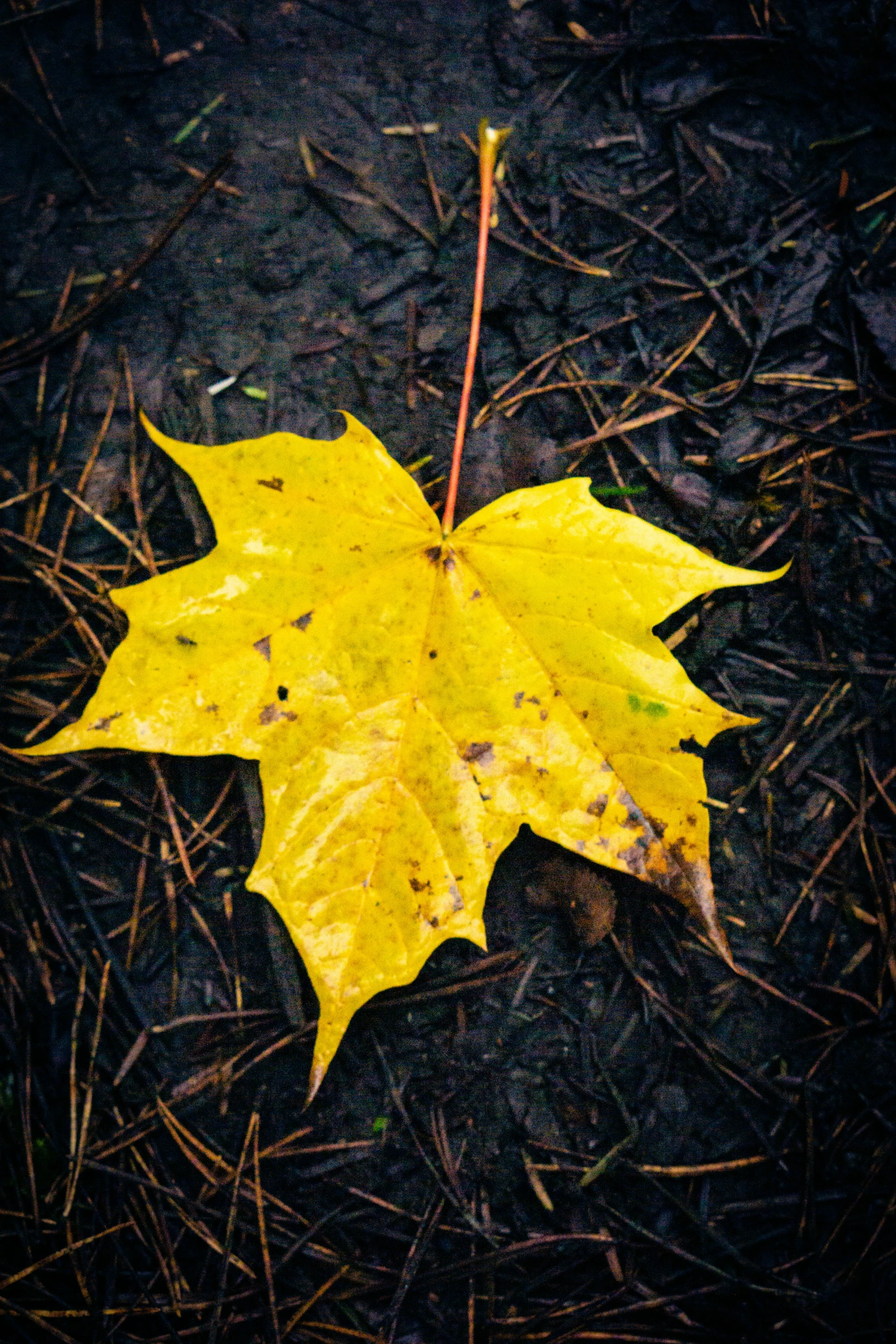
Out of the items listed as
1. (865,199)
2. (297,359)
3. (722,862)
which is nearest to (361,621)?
(297,359)

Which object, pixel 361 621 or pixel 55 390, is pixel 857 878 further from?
pixel 55 390

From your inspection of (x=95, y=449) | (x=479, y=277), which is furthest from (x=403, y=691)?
(x=95, y=449)

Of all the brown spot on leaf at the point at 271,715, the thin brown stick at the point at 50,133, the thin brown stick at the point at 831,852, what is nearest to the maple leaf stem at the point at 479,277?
the brown spot on leaf at the point at 271,715

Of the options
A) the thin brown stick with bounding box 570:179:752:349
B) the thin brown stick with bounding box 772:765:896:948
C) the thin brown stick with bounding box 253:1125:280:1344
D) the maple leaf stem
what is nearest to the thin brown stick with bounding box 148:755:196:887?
the thin brown stick with bounding box 253:1125:280:1344

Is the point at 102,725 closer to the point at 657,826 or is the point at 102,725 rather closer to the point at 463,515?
the point at 463,515

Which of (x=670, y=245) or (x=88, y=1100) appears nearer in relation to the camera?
(x=88, y=1100)

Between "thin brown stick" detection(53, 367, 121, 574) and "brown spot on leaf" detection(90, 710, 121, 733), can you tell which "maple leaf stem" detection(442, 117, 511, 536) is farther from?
"thin brown stick" detection(53, 367, 121, 574)
